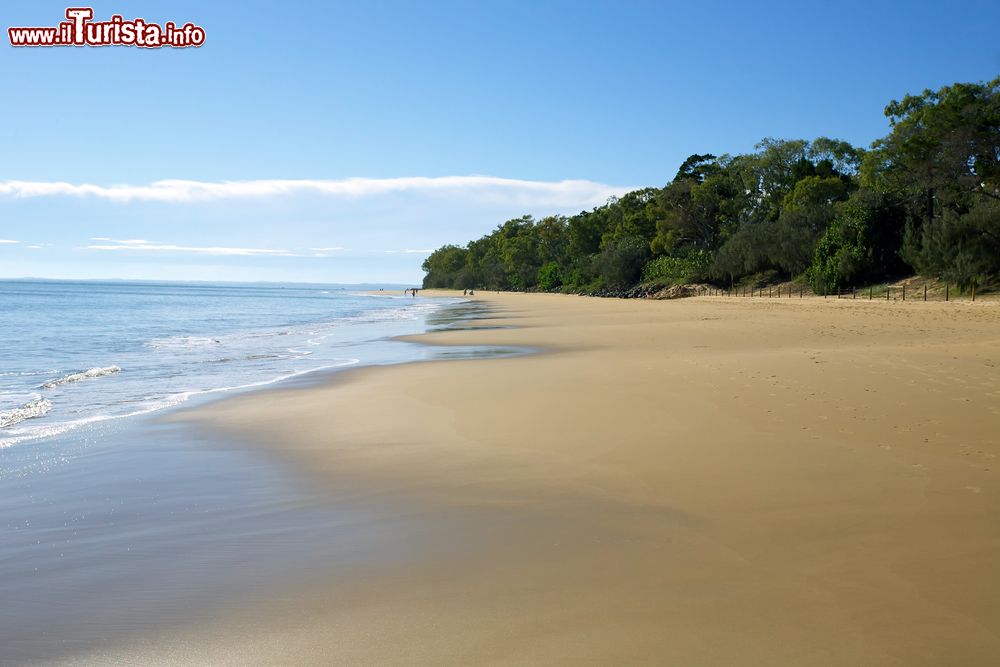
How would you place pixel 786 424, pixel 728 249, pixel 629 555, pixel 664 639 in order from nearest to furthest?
pixel 664 639 → pixel 629 555 → pixel 786 424 → pixel 728 249

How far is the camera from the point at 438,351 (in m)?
19.8

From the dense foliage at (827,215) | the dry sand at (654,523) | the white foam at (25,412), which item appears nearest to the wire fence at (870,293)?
the dense foliage at (827,215)

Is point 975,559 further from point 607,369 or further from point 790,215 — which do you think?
point 790,215

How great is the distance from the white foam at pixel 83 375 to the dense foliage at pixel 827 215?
3531 cm

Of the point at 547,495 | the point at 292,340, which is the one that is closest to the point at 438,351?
the point at 292,340

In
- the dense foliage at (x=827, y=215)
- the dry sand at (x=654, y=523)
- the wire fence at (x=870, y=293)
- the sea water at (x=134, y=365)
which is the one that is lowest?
the sea water at (x=134, y=365)

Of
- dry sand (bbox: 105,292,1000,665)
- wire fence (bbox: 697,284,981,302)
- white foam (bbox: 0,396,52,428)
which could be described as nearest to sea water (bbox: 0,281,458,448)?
white foam (bbox: 0,396,52,428)

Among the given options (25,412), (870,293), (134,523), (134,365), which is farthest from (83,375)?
(870,293)

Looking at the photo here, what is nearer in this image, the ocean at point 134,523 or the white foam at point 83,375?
the ocean at point 134,523

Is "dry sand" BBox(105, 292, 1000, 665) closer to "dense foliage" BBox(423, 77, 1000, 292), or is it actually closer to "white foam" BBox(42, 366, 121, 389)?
"white foam" BBox(42, 366, 121, 389)

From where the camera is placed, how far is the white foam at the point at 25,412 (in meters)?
9.96

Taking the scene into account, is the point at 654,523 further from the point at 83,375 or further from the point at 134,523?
the point at 83,375

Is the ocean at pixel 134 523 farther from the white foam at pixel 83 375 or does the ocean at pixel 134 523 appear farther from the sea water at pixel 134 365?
the white foam at pixel 83 375

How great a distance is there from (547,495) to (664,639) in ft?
8.07
